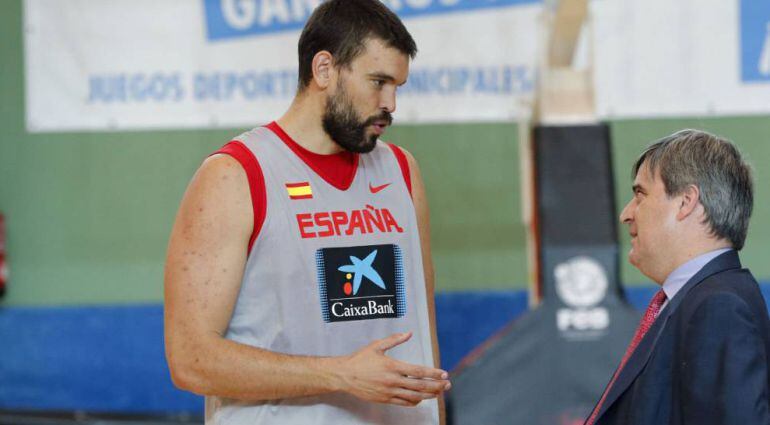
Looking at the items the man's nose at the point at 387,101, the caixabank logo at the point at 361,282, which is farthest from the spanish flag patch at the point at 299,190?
the man's nose at the point at 387,101

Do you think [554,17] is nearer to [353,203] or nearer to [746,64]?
[746,64]

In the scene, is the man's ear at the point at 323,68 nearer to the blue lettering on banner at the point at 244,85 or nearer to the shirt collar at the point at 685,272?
the shirt collar at the point at 685,272

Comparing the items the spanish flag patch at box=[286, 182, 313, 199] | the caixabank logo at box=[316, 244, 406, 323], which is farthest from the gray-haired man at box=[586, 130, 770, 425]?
the spanish flag patch at box=[286, 182, 313, 199]

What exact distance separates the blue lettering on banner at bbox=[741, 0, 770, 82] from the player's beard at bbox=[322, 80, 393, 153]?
3.02 metres

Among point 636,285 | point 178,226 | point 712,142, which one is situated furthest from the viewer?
point 636,285

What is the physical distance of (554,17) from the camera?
12.1 feet

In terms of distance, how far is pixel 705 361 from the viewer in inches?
56.4

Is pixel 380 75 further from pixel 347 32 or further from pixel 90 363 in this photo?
pixel 90 363

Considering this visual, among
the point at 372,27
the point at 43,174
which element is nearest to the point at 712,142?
the point at 372,27

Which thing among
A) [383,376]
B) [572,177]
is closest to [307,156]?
[383,376]

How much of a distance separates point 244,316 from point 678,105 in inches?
126

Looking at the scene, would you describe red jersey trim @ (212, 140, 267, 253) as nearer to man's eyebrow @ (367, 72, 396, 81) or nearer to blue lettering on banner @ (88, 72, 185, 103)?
man's eyebrow @ (367, 72, 396, 81)

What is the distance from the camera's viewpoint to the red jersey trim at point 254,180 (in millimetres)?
1780

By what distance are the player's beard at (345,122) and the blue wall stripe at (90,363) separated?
320 cm
